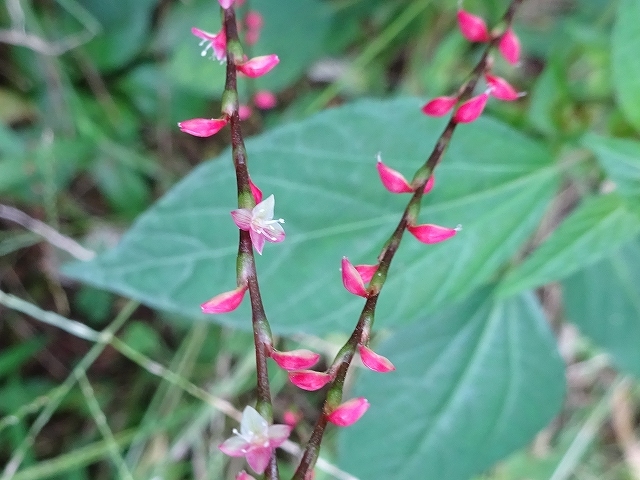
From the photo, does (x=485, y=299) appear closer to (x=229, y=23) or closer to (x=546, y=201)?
(x=546, y=201)

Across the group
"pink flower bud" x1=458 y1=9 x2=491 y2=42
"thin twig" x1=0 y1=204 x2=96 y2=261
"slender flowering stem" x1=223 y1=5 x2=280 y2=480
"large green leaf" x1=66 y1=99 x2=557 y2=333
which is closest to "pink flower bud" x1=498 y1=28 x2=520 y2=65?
"pink flower bud" x1=458 y1=9 x2=491 y2=42

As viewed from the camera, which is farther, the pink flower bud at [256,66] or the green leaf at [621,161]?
the green leaf at [621,161]

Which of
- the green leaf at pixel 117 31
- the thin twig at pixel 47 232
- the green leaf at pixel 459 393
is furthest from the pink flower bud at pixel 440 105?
the green leaf at pixel 117 31

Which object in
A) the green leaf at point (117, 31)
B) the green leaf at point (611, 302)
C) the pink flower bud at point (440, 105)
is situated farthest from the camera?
the green leaf at point (117, 31)

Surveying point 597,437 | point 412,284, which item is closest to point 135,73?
point 412,284

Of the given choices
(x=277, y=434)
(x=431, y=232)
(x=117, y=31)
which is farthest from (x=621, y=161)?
(x=117, y=31)

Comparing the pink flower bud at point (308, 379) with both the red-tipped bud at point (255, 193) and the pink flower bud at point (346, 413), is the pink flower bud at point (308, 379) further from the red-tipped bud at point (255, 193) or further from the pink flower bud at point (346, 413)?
the red-tipped bud at point (255, 193)

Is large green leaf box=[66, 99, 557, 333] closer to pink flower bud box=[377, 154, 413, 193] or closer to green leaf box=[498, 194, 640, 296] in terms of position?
green leaf box=[498, 194, 640, 296]
